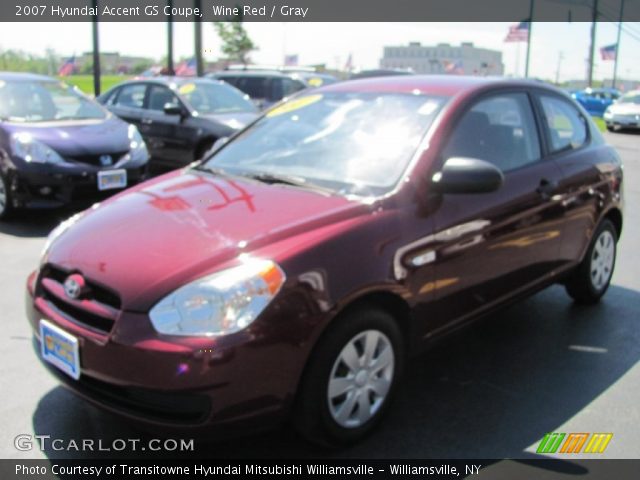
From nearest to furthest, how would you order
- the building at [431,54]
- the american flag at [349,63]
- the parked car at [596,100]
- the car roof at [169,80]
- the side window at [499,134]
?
1. the side window at [499,134]
2. the car roof at [169,80]
3. the parked car at [596,100]
4. the american flag at [349,63]
5. the building at [431,54]

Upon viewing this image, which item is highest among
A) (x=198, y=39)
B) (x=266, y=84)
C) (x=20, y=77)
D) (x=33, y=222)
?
(x=198, y=39)

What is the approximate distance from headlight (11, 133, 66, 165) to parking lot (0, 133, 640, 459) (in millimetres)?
2057

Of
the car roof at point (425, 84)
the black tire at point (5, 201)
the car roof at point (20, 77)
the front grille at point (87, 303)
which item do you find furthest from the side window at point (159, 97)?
the front grille at point (87, 303)

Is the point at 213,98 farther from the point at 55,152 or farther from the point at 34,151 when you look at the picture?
the point at 34,151

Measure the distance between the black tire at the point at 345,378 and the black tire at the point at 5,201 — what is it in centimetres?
522

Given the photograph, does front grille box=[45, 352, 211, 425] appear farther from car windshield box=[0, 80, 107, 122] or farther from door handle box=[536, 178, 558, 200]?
car windshield box=[0, 80, 107, 122]

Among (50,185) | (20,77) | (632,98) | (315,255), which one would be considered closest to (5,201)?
(50,185)

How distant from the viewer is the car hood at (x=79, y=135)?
6797mm

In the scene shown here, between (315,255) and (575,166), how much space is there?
2.43 m

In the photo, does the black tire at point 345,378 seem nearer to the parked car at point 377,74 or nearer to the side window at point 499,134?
the side window at point 499,134

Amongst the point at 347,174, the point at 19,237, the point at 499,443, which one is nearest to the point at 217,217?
the point at 347,174

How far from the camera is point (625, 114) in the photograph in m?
22.2

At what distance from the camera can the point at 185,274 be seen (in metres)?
2.53

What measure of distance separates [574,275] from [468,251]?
170cm
